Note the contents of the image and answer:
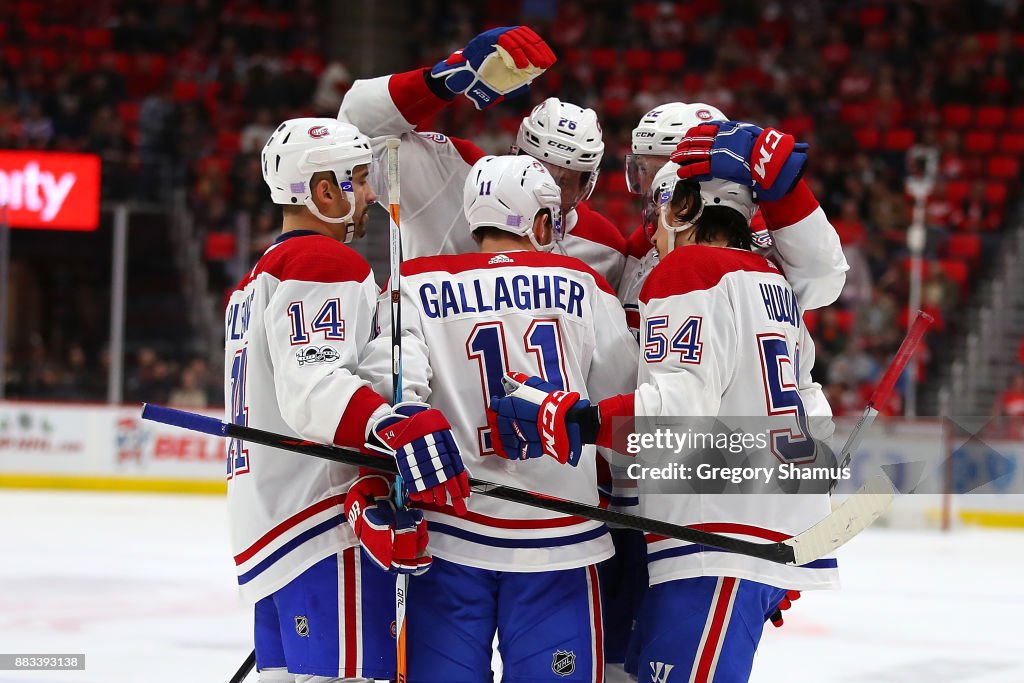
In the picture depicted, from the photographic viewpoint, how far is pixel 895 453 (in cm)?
840

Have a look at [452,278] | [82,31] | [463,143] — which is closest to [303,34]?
[82,31]

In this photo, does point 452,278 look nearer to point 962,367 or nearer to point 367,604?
point 367,604

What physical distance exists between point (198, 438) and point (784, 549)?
24.9ft

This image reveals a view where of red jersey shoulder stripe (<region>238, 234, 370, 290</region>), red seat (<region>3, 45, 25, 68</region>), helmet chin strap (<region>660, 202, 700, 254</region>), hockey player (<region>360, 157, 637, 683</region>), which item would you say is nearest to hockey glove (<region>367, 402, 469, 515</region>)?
hockey player (<region>360, 157, 637, 683</region>)

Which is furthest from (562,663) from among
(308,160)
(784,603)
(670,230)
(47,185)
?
(47,185)

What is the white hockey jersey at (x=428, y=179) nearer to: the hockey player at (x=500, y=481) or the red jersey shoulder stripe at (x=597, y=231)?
the red jersey shoulder stripe at (x=597, y=231)

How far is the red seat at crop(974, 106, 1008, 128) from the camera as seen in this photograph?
12.4 m

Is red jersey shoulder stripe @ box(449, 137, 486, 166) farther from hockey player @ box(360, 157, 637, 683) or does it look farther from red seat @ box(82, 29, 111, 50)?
red seat @ box(82, 29, 111, 50)

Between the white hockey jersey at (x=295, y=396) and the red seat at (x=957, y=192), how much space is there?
909 cm

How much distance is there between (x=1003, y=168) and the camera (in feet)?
39.5

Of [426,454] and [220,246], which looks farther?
[220,246]

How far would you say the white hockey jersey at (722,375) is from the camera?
8.09 feet

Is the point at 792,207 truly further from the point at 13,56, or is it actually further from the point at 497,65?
the point at 13,56

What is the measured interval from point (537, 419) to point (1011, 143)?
10930mm
